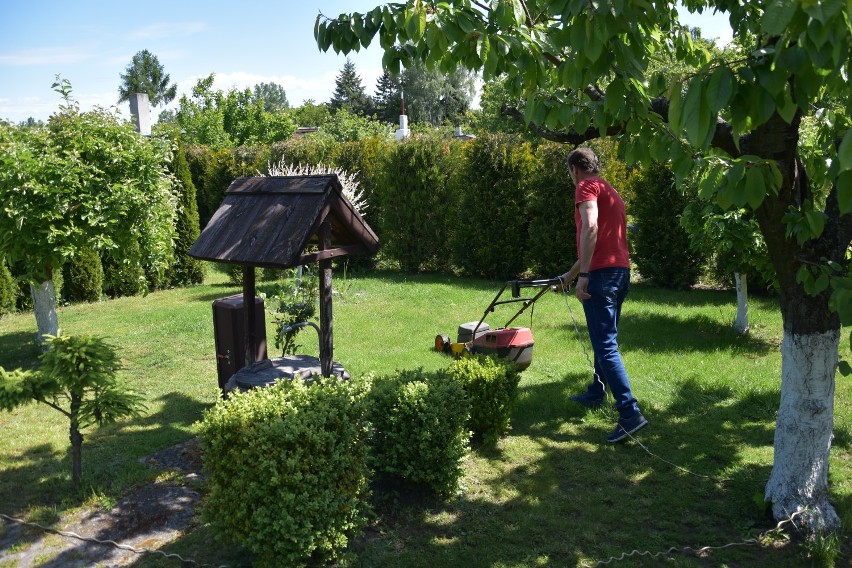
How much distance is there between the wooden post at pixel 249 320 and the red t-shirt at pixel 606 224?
2474 millimetres

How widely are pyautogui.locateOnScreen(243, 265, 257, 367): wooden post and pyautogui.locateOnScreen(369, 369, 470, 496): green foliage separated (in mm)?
1474

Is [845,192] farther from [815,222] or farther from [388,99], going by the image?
[388,99]

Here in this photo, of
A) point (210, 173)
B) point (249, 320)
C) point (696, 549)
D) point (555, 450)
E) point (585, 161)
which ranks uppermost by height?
point (210, 173)

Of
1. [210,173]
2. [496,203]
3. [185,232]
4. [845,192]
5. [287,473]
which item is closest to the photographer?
[845,192]

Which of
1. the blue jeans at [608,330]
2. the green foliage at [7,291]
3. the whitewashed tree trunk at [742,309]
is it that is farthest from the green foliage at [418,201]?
the blue jeans at [608,330]

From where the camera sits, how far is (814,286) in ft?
10.3

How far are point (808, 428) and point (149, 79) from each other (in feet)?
320

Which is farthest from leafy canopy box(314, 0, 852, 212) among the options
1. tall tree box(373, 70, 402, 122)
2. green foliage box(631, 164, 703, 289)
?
tall tree box(373, 70, 402, 122)

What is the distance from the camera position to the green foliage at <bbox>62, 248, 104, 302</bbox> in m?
11.1

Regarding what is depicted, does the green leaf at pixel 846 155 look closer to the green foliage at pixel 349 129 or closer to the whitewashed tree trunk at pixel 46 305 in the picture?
the whitewashed tree trunk at pixel 46 305

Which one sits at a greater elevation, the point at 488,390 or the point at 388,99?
the point at 388,99

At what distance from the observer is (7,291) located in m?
10.4

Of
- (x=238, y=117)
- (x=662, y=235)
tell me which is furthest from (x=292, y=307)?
(x=238, y=117)

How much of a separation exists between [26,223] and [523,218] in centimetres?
785
